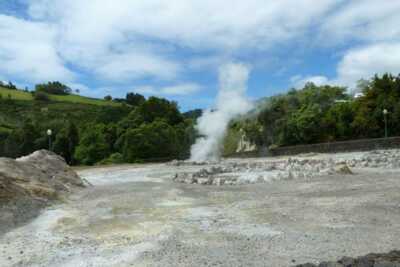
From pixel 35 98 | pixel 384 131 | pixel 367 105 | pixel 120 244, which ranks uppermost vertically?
pixel 35 98

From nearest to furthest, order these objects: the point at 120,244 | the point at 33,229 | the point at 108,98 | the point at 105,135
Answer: the point at 120,244
the point at 33,229
the point at 105,135
the point at 108,98

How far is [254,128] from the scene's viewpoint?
46.9 m

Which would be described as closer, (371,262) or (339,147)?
(371,262)

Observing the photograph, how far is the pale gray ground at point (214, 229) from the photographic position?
255 inches

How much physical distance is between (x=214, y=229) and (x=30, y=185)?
23.2 feet

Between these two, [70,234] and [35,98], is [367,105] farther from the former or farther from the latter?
[35,98]

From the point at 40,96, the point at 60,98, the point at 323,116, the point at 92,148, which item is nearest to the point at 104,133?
the point at 92,148

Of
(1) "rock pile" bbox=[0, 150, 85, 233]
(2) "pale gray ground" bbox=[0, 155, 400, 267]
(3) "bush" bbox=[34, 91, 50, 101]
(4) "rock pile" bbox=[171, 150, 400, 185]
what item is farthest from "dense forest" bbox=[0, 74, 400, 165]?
(2) "pale gray ground" bbox=[0, 155, 400, 267]

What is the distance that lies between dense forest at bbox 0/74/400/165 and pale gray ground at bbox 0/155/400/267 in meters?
28.3

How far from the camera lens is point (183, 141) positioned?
4822cm

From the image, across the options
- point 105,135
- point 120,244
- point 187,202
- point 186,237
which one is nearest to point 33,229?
point 120,244

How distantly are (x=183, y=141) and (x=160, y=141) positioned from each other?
3467mm

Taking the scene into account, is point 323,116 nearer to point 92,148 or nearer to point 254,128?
point 254,128

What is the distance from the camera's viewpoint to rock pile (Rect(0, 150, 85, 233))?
1038 centimetres
